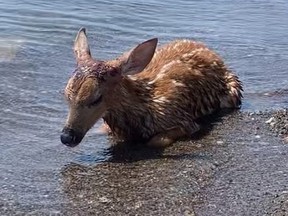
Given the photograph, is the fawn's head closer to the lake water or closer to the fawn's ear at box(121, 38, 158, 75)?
the fawn's ear at box(121, 38, 158, 75)

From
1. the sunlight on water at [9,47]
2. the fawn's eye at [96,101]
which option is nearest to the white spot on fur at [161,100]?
the fawn's eye at [96,101]

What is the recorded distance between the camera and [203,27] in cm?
1355

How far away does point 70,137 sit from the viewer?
289 inches

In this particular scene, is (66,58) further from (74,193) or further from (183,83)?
(74,193)

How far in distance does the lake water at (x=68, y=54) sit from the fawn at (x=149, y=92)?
12.4 inches

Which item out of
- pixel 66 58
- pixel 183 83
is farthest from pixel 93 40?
pixel 183 83

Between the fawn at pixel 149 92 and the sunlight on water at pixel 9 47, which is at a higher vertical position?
the fawn at pixel 149 92

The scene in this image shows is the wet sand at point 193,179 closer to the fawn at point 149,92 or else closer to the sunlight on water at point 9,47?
the fawn at point 149,92

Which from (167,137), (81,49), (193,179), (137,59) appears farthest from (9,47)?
(193,179)

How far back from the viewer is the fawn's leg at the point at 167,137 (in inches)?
319

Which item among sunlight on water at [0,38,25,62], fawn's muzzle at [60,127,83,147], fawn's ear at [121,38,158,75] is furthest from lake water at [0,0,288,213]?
fawn's ear at [121,38,158,75]

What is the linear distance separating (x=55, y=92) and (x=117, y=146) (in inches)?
65.1

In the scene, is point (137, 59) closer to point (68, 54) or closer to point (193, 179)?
point (193, 179)

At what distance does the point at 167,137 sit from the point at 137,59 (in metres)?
0.80
